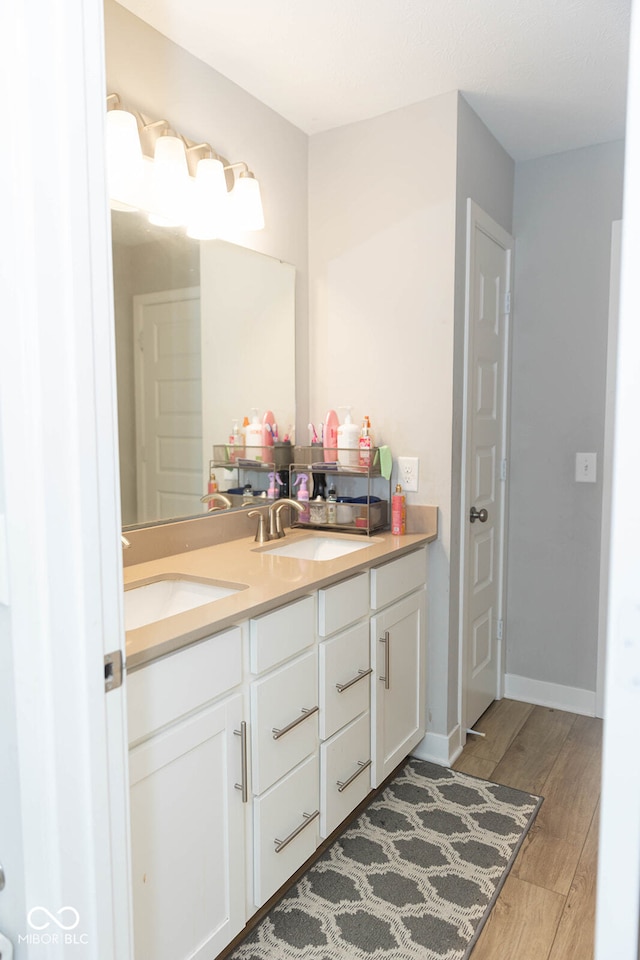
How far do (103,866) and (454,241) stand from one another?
2.05m

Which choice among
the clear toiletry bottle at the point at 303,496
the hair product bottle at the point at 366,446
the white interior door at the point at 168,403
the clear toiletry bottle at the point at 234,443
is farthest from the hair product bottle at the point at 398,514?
the white interior door at the point at 168,403

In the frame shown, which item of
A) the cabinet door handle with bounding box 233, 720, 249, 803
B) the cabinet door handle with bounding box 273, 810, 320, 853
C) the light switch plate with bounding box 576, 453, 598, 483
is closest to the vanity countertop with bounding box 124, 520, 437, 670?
the cabinet door handle with bounding box 233, 720, 249, 803

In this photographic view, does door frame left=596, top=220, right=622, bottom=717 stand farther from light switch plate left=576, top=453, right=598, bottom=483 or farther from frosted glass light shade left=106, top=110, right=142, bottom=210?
frosted glass light shade left=106, top=110, right=142, bottom=210

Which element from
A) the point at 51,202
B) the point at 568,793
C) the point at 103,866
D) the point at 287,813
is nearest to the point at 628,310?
the point at 51,202

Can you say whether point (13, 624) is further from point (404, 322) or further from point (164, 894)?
point (404, 322)

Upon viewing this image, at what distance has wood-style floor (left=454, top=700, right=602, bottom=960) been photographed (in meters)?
1.58

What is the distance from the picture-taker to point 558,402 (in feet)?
9.10

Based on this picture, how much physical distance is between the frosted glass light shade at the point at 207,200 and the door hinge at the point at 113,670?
1.45 metres

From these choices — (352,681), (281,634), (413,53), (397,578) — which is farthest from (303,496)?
(413,53)

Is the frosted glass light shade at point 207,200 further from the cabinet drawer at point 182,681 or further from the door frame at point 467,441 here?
the cabinet drawer at point 182,681

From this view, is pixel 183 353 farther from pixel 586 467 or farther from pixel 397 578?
pixel 586 467

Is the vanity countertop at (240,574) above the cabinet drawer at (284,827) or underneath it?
above

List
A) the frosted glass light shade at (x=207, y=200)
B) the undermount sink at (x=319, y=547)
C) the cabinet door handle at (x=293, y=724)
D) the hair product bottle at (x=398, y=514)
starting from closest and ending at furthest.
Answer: the cabinet door handle at (x=293, y=724)
the frosted glass light shade at (x=207, y=200)
the undermount sink at (x=319, y=547)
the hair product bottle at (x=398, y=514)

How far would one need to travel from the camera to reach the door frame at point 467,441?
7.67 feet
